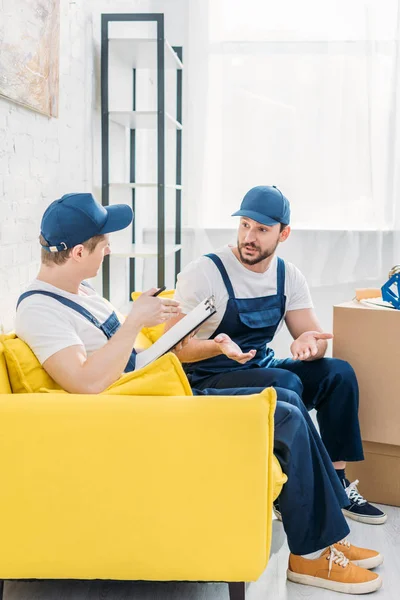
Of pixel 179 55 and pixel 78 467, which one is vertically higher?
pixel 179 55

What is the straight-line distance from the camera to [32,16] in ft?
7.95

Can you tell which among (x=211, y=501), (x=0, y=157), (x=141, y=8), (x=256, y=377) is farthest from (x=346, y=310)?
(x=141, y=8)

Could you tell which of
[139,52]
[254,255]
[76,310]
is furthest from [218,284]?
[139,52]

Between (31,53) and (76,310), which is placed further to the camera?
(31,53)

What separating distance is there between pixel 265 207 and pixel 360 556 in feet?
3.83

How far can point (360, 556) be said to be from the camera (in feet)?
6.98

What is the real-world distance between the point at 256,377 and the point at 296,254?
81.0 inches

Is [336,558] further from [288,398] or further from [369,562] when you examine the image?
[288,398]

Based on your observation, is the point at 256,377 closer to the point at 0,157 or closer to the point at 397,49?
the point at 0,157

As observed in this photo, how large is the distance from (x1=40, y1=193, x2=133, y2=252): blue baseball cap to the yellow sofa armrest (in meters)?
0.48

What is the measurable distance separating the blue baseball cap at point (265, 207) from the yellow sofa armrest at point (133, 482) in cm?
99

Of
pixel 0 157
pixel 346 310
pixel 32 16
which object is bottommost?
pixel 346 310

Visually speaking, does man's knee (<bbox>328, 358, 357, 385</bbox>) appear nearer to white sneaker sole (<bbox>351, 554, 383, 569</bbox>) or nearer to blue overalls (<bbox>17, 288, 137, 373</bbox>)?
white sneaker sole (<bbox>351, 554, 383, 569</bbox>)

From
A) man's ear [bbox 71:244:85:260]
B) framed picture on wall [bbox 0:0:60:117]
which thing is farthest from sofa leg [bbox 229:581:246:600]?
framed picture on wall [bbox 0:0:60:117]
